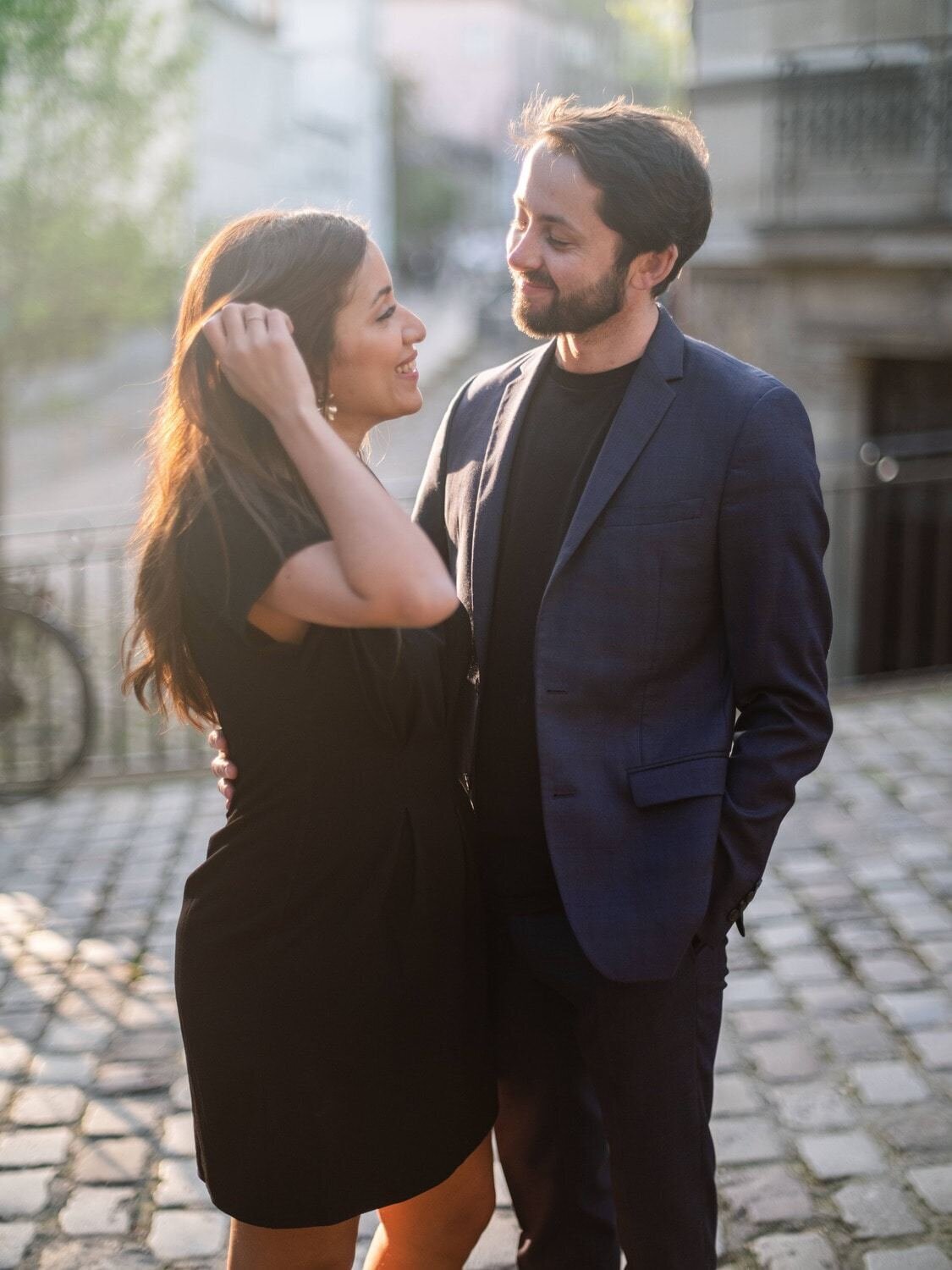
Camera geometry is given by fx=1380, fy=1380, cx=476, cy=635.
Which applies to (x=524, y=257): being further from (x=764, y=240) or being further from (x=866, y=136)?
(x=866, y=136)

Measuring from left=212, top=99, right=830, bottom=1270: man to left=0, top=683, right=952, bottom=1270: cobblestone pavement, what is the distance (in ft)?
3.36

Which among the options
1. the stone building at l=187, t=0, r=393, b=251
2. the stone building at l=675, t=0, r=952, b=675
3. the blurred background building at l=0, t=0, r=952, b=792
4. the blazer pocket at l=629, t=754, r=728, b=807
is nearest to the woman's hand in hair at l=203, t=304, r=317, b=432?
the blazer pocket at l=629, t=754, r=728, b=807

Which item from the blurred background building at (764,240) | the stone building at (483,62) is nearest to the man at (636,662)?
the blurred background building at (764,240)

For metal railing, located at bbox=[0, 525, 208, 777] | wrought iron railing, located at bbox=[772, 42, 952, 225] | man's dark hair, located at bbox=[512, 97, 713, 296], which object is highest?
wrought iron railing, located at bbox=[772, 42, 952, 225]

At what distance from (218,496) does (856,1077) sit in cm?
287

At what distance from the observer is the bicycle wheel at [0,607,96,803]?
22.4 feet

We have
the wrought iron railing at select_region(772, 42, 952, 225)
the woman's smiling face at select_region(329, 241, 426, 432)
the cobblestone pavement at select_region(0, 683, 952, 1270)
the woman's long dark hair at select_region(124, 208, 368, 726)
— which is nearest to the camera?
the woman's long dark hair at select_region(124, 208, 368, 726)

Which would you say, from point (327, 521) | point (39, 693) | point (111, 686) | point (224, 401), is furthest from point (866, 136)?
point (327, 521)

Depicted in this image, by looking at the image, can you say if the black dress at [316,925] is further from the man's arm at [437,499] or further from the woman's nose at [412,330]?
the man's arm at [437,499]

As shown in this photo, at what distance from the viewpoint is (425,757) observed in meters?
2.35

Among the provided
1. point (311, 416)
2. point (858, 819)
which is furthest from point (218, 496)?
point (858, 819)

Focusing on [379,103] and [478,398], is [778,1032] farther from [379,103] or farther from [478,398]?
[379,103]

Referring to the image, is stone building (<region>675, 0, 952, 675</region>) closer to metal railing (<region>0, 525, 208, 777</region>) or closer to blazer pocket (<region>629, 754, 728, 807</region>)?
metal railing (<region>0, 525, 208, 777</region>)

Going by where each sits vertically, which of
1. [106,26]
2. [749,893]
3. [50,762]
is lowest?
[50,762]
